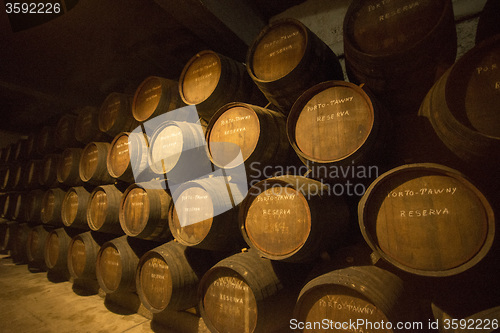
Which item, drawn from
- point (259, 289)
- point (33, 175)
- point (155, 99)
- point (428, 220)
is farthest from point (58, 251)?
point (428, 220)

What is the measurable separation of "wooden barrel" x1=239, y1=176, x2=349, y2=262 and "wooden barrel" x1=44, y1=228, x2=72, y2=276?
14.2 ft

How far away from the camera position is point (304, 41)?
200cm

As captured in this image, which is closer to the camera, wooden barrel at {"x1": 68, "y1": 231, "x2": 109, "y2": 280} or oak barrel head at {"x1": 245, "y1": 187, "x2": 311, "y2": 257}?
oak barrel head at {"x1": 245, "y1": 187, "x2": 311, "y2": 257}

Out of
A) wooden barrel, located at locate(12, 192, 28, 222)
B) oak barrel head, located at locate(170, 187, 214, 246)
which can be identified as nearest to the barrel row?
oak barrel head, located at locate(170, 187, 214, 246)

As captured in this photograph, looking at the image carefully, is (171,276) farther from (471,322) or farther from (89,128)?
(89,128)

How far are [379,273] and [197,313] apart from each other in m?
2.03

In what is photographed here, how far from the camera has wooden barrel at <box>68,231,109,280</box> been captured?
365 cm

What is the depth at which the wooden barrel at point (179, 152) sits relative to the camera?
257cm

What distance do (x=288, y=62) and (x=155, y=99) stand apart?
1.95 m

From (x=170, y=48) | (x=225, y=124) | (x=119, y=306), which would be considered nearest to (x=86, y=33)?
(x=170, y=48)

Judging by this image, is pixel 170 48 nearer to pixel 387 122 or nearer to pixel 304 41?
pixel 304 41

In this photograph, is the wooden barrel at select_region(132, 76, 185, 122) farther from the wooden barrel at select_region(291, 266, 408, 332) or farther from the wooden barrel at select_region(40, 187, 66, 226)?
the wooden barrel at select_region(40, 187, 66, 226)

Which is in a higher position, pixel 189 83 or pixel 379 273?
pixel 189 83

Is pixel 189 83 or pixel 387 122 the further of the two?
pixel 189 83
